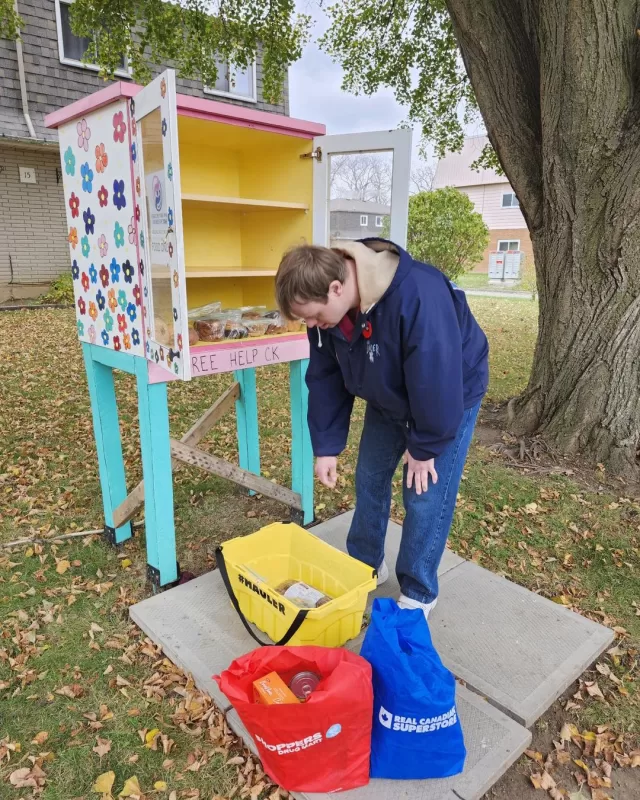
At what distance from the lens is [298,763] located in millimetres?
1861

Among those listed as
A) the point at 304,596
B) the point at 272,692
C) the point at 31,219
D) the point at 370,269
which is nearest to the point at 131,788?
the point at 272,692

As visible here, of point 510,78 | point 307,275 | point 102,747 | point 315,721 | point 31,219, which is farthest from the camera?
point 31,219

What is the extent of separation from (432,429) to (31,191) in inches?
486

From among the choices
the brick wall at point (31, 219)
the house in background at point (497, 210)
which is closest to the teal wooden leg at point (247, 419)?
the brick wall at point (31, 219)

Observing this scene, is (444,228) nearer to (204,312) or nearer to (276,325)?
(276,325)

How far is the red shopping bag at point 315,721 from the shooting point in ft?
5.73

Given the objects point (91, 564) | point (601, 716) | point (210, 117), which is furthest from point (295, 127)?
point (601, 716)

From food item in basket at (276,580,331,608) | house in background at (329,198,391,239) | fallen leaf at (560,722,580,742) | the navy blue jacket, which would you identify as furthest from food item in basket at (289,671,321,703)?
house in background at (329,198,391,239)

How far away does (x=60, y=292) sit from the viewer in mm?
11961

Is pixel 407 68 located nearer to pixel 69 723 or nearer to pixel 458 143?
pixel 458 143

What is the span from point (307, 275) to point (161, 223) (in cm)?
79

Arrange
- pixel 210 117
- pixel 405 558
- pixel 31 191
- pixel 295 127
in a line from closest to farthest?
pixel 405 558 < pixel 210 117 < pixel 295 127 < pixel 31 191

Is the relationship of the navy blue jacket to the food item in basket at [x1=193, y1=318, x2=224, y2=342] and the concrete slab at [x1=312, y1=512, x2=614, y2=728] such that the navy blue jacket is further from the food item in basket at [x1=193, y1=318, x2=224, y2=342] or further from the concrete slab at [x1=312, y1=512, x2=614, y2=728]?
the concrete slab at [x1=312, y1=512, x2=614, y2=728]

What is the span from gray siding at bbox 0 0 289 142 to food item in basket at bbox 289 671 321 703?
37.6 feet
